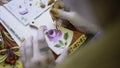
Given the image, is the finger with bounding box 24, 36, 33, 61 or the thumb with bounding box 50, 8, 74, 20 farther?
the thumb with bounding box 50, 8, 74, 20

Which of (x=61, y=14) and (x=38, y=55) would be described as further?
(x=61, y=14)

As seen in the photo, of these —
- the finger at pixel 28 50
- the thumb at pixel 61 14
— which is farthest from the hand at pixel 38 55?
the thumb at pixel 61 14

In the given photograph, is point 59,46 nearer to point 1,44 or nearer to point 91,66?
point 1,44

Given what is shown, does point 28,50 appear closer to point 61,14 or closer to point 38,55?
point 38,55

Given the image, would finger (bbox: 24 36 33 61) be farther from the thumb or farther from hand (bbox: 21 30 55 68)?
the thumb

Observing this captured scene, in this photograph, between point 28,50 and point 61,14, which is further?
point 61,14

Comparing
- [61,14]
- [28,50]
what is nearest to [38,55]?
[28,50]

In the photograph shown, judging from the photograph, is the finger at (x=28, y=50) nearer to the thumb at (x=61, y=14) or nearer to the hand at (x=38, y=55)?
the hand at (x=38, y=55)

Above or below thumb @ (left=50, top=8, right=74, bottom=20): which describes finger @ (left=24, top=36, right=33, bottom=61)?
below

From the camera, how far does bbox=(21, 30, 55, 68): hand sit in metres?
0.55

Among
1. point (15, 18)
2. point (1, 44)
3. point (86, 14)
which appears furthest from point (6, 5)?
point (86, 14)

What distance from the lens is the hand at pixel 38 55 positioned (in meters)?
0.55

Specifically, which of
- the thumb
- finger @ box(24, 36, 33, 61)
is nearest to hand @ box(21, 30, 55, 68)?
finger @ box(24, 36, 33, 61)

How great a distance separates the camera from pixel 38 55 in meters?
0.55
